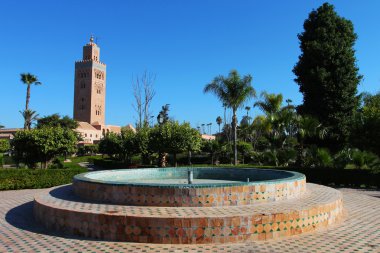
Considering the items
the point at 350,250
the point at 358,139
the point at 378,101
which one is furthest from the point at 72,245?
the point at 378,101

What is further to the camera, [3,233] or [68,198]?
[68,198]

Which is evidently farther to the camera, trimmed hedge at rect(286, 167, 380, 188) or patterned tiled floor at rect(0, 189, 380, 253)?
trimmed hedge at rect(286, 167, 380, 188)

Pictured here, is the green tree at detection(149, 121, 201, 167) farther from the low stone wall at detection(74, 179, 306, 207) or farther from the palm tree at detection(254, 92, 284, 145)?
the low stone wall at detection(74, 179, 306, 207)

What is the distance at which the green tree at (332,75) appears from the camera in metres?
22.2

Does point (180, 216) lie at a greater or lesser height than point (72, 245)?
greater

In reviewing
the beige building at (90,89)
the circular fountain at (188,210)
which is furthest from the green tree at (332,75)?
the beige building at (90,89)

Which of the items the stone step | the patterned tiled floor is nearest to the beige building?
the patterned tiled floor

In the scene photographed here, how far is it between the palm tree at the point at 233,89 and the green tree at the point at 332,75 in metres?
4.15

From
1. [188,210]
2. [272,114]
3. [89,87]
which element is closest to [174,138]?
[272,114]

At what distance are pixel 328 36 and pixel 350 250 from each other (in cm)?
1994

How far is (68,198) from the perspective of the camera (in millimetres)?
9062

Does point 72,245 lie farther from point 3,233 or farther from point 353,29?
point 353,29

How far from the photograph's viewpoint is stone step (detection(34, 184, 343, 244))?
6602 millimetres

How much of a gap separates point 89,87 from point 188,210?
102 metres
